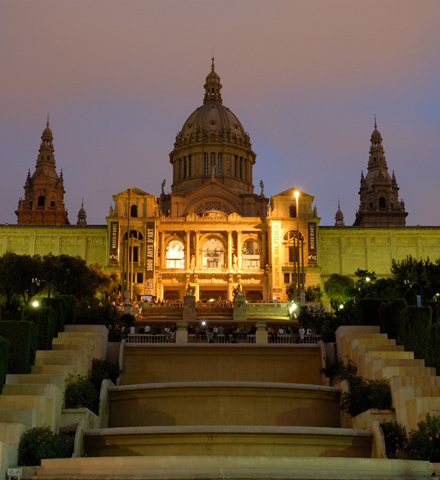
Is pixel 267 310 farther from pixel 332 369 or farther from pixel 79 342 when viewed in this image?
pixel 79 342

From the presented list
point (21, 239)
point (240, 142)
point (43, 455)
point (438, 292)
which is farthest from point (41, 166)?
point (43, 455)

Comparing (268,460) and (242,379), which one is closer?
(268,460)

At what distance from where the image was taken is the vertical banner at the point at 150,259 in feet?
255

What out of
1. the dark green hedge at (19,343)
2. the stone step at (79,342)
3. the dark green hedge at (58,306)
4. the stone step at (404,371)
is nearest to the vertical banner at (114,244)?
the dark green hedge at (58,306)

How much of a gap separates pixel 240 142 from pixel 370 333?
227 ft

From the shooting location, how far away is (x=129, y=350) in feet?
105

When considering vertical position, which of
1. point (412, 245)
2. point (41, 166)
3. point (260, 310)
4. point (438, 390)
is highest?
point (41, 166)

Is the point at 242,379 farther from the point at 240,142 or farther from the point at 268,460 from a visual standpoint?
the point at 240,142

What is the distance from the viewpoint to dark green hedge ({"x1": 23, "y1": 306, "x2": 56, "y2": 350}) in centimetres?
2955

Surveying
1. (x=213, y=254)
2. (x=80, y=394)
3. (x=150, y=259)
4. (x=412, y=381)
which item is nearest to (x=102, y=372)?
(x=80, y=394)

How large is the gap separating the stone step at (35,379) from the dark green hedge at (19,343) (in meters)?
0.73

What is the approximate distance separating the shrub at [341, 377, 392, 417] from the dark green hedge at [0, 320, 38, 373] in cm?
1171

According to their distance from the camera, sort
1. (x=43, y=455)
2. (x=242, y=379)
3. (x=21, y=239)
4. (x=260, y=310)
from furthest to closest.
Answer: (x=21, y=239), (x=260, y=310), (x=242, y=379), (x=43, y=455)

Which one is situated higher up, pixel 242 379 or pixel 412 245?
pixel 412 245
